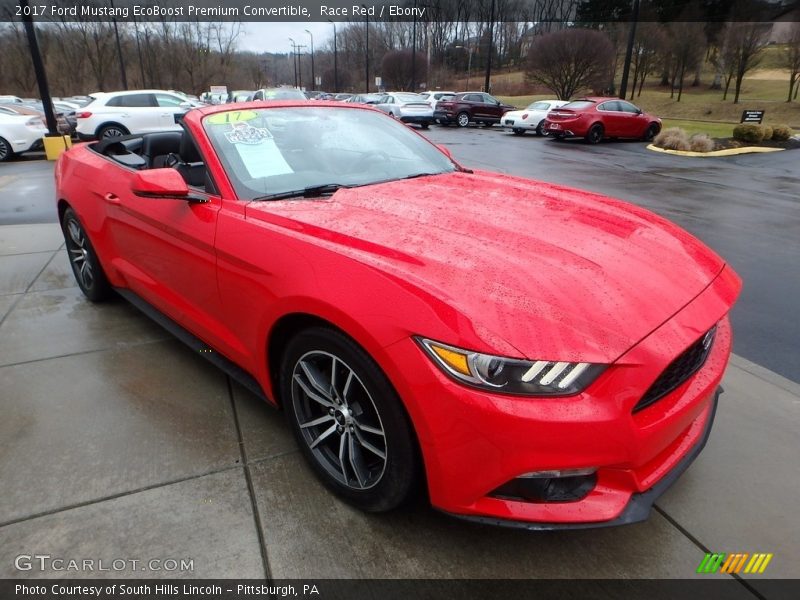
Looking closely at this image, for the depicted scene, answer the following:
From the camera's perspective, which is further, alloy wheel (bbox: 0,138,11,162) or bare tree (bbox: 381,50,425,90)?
bare tree (bbox: 381,50,425,90)

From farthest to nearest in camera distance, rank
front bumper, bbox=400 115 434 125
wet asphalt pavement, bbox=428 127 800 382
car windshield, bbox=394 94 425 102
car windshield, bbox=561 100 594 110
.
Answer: car windshield, bbox=394 94 425 102 → front bumper, bbox=400 115 434 125 → car windshield, bbox=561 100 594 110 → wet asphalt pavement, bbox=428 127 800 382

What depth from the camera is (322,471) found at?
2.19 m

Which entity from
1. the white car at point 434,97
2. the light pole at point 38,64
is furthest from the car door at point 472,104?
the light pole at point 38,64

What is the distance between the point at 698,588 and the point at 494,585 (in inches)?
27.4

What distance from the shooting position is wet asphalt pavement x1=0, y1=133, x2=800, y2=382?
3.95 metres

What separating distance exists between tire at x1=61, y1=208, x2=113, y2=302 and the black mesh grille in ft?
12.3

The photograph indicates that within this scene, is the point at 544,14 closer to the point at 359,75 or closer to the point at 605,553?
the point at 359,75

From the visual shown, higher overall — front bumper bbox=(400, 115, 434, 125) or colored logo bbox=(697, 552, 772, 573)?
colored logo bbox=(697, 552, 772, 573)

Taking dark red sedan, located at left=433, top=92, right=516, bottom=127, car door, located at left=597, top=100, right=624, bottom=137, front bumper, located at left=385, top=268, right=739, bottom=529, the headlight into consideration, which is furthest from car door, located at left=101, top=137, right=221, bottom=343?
dark red sedan, located at left=433, top=92, right=516, bottom=127

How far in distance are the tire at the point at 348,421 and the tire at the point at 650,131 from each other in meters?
21.1

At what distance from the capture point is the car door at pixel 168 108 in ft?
50.9

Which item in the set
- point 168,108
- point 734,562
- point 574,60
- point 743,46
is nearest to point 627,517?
point 734,562

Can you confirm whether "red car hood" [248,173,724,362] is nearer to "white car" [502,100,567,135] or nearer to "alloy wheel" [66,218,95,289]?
"alloy wheel" [66,218,95,289]

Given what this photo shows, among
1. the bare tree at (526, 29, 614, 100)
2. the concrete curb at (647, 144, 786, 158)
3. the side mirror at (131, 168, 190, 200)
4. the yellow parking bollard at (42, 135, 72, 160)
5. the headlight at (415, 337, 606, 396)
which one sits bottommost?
the concrete curb at (647, 144, 786, 158)
